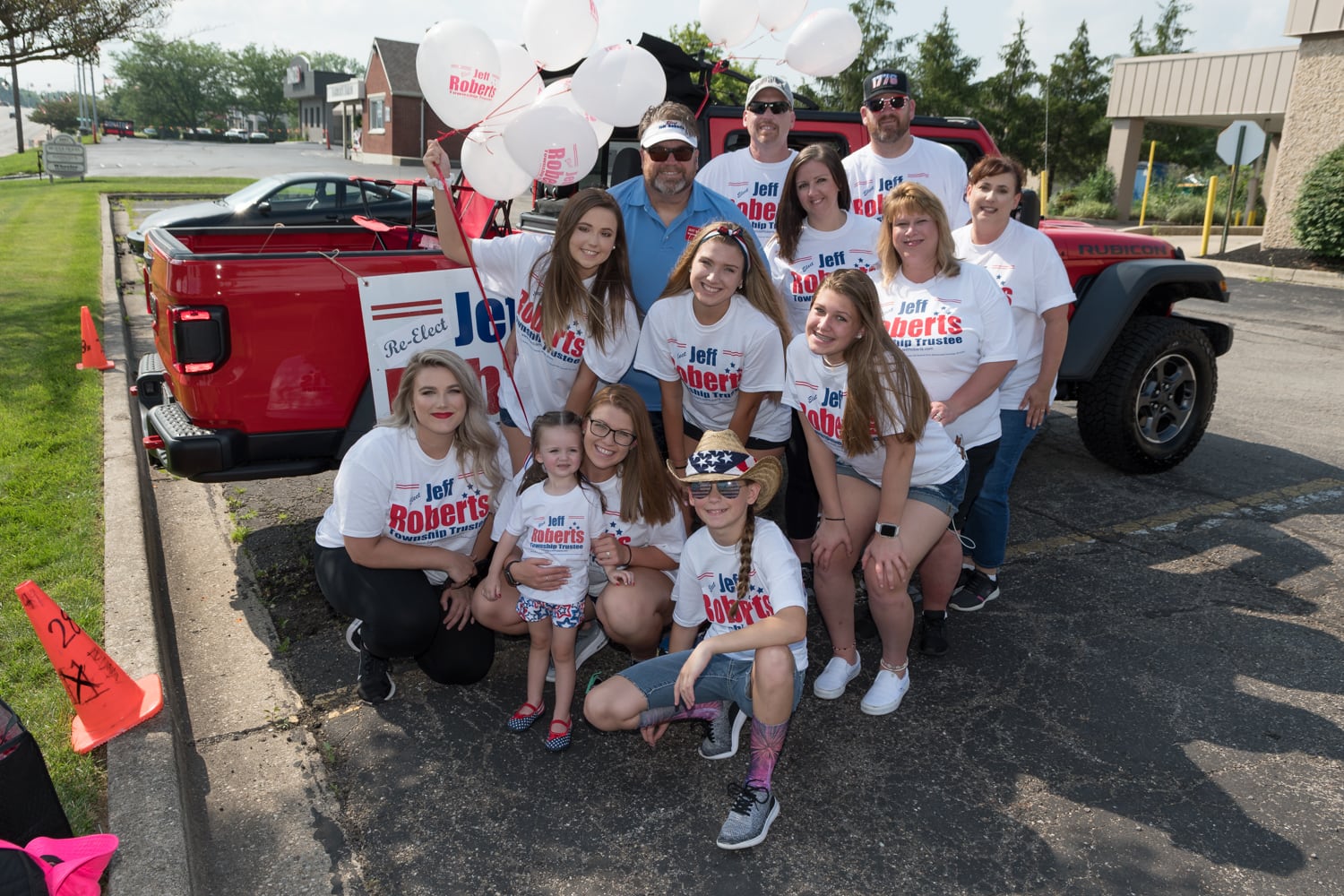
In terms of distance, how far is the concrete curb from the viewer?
2.30 m

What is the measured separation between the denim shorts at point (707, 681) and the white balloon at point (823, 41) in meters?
3.05

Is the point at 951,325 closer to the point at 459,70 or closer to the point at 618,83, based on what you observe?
the point at 618,83

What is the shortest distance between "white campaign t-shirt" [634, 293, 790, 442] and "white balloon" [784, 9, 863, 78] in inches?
74.3

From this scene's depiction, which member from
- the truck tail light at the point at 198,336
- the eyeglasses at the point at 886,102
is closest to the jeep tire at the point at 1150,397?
the eyeglasses at the point at 886,102

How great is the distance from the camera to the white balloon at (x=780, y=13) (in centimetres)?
457

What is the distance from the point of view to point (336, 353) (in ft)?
11.8

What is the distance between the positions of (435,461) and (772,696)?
137 centimetres

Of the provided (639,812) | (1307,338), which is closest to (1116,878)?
(639,812)

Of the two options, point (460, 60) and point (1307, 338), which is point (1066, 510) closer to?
point (460, 60)

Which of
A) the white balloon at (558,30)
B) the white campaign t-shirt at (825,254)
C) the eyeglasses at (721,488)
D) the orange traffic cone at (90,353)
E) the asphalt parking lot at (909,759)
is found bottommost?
the asphalt parking lot at (909,759)

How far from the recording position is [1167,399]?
5.38 meters

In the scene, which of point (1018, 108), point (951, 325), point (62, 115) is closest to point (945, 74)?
point (1018, 108)

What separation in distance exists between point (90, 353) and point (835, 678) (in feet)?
20.1

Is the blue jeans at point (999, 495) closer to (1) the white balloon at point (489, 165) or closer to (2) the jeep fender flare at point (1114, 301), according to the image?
(2) the jeep fender flare at point (1114, 301)
